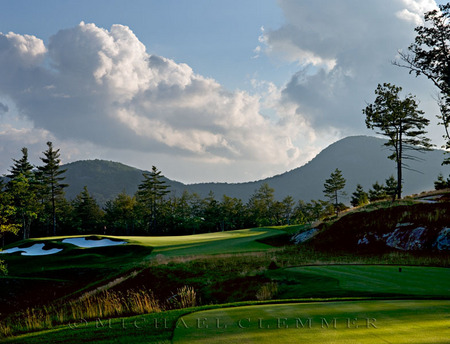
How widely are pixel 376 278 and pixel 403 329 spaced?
24.9ft

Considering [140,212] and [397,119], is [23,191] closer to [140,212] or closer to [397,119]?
[140,212]

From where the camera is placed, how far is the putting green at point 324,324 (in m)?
5.00

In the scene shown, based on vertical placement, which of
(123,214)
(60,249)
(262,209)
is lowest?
(60,249)

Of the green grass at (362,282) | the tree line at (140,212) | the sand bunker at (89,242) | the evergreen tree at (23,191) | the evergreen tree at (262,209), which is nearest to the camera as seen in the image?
the green grass at (362,282)

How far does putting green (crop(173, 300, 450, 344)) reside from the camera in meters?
5.00

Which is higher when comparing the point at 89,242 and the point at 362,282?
the point at 362,282

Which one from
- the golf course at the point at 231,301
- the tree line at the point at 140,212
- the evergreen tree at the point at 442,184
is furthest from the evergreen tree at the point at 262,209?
the golf course at the point at 231,301

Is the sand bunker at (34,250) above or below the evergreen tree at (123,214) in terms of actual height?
below

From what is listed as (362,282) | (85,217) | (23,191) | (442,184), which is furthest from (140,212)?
(362,282)

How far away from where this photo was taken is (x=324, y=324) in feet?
19.3

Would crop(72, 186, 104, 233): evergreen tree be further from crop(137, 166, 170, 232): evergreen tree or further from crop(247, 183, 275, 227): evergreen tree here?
crop(247, 183, 275, 227): evergreen tree

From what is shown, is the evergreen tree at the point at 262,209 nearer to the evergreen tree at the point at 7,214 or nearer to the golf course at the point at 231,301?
the golf course at the point at 231,301

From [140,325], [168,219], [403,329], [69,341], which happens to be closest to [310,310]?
[403,329]

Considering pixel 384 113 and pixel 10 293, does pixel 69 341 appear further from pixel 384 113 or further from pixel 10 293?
pixel 384 113
